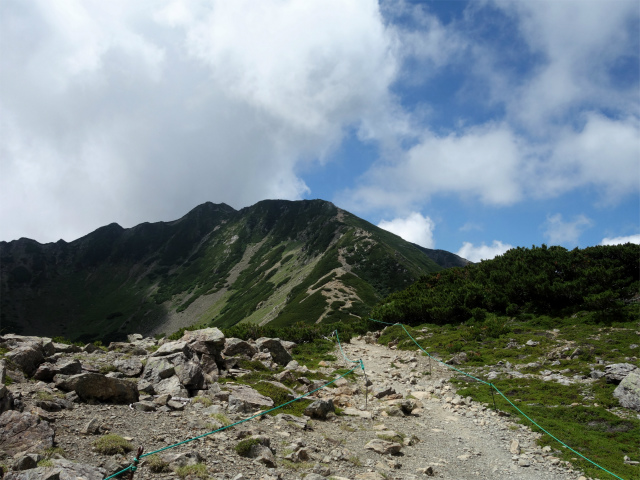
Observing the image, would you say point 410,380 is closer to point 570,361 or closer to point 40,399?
point 570,361

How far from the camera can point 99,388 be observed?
36.9ft

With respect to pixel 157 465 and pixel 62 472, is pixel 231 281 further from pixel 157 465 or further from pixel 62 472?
pixel 62 472

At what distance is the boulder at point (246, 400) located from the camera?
12.3m

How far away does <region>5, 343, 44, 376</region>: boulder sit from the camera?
41.6 feet

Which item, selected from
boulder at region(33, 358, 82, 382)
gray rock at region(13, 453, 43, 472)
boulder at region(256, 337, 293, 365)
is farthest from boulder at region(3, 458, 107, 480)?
boulder at region(256, 337, 293, 365)

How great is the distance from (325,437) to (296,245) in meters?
148

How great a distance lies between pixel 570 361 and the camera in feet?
64.9

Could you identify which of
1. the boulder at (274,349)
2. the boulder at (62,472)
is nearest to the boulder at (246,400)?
the boulder at (62,472)

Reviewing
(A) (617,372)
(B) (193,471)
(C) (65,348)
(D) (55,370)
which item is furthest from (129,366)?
(A) (617,372)

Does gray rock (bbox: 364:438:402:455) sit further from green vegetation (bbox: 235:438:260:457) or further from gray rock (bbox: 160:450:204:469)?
gray rock (bbox: 160:450:204:469)

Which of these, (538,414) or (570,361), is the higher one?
(570,361)

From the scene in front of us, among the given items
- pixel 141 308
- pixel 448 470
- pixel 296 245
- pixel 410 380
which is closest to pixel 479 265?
pixel 410 380

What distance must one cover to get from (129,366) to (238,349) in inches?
289

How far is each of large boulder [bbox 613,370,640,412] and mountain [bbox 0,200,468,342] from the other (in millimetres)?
51350
